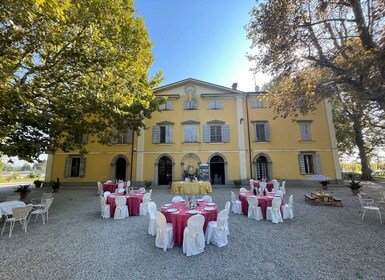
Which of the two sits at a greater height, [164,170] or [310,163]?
[310,163]

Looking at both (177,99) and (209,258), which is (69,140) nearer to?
(209,258)

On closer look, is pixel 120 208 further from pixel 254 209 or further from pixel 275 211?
pixel 275 211

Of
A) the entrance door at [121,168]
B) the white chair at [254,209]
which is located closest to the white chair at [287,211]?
the white chair at [254,209]

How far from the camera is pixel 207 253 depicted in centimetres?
402

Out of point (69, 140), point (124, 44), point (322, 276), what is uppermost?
point (124, 44)

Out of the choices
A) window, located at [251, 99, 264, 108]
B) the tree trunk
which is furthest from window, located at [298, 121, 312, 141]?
the tree trunk

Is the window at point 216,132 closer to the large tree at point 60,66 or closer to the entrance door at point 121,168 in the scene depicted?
the entrance door at point 121,168

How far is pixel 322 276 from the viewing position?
316 centimetres

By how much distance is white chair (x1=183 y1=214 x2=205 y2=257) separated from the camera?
3.96m

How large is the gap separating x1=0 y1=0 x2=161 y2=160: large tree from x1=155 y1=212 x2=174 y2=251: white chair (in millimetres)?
5199

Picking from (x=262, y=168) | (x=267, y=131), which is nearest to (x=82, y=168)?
(x=262, y=168)

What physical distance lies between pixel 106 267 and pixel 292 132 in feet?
52.5

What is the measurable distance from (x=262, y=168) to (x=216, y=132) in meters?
5.03

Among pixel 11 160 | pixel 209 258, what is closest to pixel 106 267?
pixel 209 258
